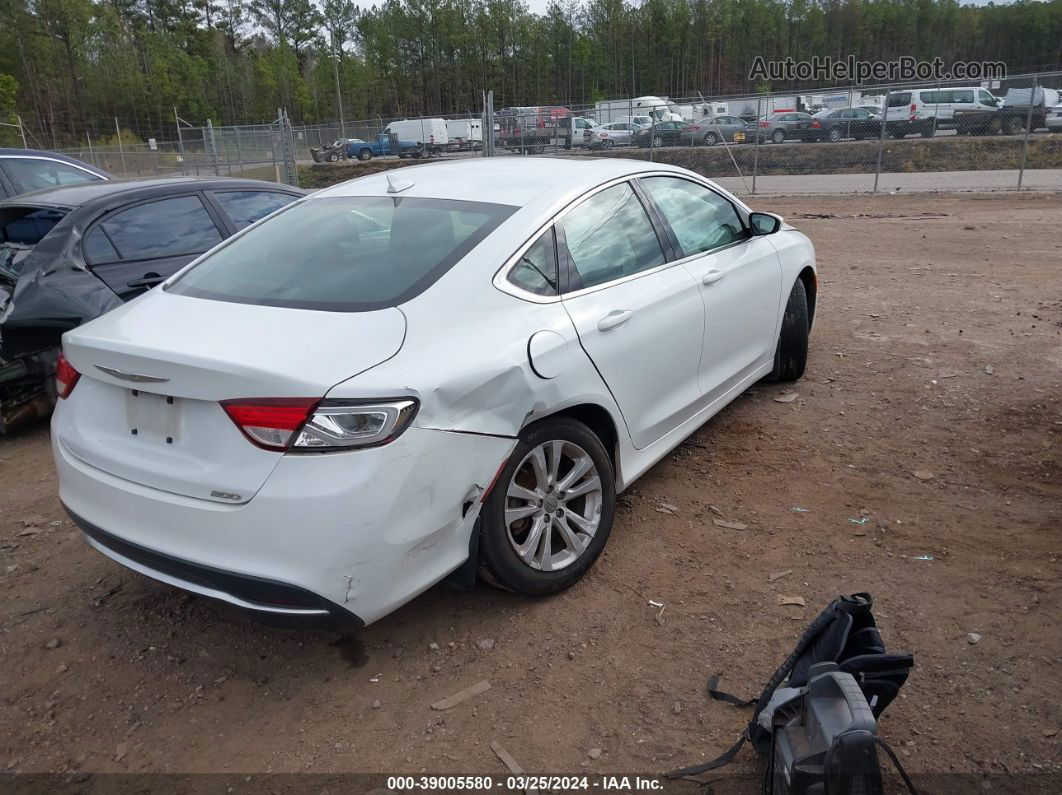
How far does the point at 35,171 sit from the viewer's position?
27.6 ft

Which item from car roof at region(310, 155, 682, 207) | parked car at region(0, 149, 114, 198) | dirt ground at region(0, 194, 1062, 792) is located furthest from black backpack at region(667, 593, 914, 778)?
parked car at region(0, 149, 114, 198)

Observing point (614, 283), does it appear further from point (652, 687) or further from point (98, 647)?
point (98, 647)

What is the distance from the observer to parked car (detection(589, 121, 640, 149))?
26.8 m

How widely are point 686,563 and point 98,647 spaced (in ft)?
7.64

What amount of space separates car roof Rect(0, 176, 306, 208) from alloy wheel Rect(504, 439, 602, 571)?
159 inches

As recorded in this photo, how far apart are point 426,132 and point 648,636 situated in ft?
106

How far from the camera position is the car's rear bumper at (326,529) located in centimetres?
241

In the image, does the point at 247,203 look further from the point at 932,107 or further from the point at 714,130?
the point at 932,107

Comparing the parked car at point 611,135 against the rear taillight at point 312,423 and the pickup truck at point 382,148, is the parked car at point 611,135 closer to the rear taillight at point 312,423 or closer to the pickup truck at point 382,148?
the pickup truck at point 382,148

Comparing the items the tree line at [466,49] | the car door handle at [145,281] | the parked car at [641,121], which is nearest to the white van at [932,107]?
the parked car at [641,121]

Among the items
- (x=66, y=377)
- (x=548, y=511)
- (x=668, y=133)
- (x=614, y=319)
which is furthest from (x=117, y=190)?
(x=668, y=133)

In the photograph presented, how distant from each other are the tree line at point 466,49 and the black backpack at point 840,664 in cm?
7416

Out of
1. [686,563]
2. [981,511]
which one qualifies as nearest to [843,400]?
[981,511]

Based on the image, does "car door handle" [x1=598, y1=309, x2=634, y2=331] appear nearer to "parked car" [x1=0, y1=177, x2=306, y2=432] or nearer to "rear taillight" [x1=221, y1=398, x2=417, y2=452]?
"rear taillight" [x1=221, y1=398, x2=417, y2=452]
